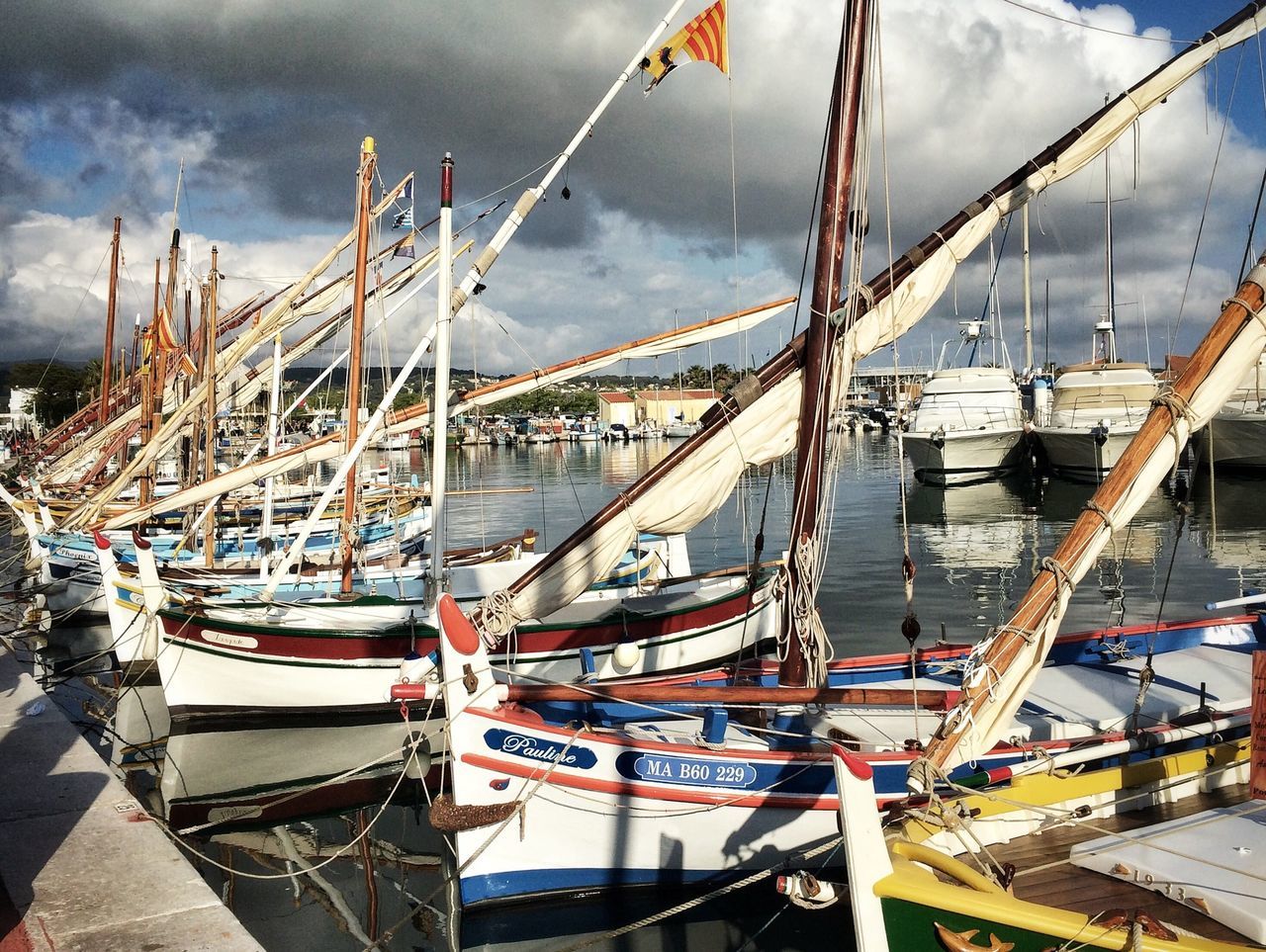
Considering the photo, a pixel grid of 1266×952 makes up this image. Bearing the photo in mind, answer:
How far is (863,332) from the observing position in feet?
34.0

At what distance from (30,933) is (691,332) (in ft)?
38.0

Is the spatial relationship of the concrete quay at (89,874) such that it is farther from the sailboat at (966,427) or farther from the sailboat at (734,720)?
the sailboat at (966,427)

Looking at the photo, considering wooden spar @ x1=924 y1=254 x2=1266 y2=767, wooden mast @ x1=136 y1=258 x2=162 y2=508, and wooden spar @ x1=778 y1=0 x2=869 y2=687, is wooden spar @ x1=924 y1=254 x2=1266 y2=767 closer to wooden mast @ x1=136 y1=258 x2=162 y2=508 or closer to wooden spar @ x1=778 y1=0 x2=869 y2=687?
wooden spar @ x1=778 y1=0 x2=869 y2=687

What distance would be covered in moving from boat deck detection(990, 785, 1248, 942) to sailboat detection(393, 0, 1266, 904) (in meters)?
0.67

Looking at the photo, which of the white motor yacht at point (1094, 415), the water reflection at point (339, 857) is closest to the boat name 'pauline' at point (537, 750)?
the water reflection at point (339, 857)

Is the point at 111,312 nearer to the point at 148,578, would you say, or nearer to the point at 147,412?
the point at 147,412

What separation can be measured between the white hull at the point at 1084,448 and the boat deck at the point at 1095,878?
136ft

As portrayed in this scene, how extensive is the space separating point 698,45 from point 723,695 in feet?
29.3

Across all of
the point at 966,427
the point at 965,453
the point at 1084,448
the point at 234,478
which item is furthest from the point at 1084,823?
the point at 966,427

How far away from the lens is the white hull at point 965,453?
175ft

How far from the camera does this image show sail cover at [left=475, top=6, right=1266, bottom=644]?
10.2 metres

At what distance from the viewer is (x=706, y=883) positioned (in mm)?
9750

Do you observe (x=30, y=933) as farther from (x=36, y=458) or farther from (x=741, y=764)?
(x=36, y=458)

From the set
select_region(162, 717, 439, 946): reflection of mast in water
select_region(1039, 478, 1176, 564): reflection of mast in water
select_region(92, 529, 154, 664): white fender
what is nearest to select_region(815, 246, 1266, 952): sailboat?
select_region(162, 717, 439, 946): reflection of mast in water
